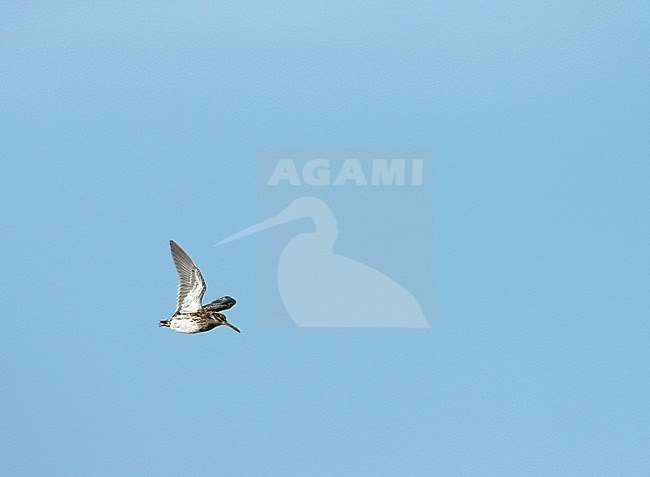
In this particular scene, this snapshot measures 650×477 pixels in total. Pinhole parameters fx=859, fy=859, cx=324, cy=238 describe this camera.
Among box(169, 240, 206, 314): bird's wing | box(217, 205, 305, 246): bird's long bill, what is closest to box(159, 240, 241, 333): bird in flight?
box(169, 240, 206, 314): bird's wing

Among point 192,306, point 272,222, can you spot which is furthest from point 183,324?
point 272,222

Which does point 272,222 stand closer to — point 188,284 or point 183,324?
point 188,284

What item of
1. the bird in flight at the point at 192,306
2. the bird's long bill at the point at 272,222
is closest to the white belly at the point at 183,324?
the bird in flight at the point at 192,306

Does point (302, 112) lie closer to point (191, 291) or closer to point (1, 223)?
point (191, 291)

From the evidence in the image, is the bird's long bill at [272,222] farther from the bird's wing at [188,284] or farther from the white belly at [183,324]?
the white belly at [183,324]

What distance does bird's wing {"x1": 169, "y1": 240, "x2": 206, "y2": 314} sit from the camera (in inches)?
130

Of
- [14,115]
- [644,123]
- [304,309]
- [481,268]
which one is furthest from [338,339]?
[14,115]

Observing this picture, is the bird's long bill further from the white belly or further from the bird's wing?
the white belly

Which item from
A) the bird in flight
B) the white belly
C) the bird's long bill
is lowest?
the white belly

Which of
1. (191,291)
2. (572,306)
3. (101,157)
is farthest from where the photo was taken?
(101,157)

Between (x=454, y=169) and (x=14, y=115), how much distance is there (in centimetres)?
231

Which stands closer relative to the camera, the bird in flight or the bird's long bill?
the bird in flight

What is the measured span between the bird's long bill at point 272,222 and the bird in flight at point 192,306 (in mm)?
818

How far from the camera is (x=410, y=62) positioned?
4.05 meters
